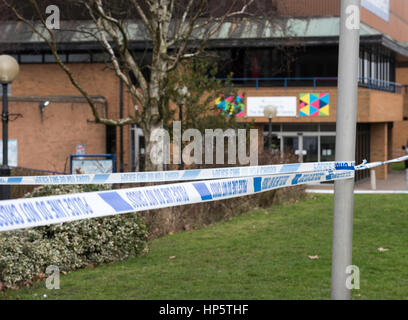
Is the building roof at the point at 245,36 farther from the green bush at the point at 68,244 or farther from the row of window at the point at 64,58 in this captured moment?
the green bush at the point at 68,244

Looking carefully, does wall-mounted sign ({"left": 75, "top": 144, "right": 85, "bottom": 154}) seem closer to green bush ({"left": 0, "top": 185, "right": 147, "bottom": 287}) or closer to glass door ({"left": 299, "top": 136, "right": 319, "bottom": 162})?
glass door ({"left": 299, "top": 136, "right": 319, "bottom": 162})

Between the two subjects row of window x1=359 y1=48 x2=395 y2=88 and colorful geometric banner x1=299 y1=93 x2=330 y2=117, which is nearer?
colorful geometric banner x1=299 y1=93 x2=330 y2=117

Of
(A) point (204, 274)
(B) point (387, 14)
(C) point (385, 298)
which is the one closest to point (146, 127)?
(A) point (204, 274)

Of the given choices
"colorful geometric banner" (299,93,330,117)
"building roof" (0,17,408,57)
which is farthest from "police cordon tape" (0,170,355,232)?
"colorful geometric banner" (299,93,330,117)

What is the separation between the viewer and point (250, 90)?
30.4 m

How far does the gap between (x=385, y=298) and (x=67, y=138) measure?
80.7 feet

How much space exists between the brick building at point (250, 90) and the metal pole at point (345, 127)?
77.9ft

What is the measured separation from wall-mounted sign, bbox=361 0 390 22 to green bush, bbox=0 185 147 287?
24886 millimetres

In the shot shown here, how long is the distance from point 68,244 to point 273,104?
2185 cm

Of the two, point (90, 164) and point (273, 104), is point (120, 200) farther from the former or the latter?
point (273, 104)

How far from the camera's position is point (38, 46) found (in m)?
30.8

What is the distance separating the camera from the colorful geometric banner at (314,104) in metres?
29.6

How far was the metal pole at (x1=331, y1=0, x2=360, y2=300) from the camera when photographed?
4.42m

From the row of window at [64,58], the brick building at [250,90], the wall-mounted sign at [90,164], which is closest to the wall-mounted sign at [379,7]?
the brick building at [250,90]
